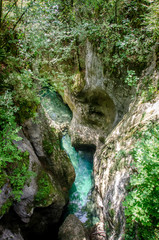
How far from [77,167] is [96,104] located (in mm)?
4300

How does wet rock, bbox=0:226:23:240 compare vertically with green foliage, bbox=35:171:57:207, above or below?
below

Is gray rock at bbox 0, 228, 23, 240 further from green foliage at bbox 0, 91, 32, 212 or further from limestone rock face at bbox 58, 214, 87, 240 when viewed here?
limestone rock face at bbox 58, 214, 87, 240

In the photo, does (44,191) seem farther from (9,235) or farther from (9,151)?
(9,151)

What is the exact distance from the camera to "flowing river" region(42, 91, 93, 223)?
24.4 feet

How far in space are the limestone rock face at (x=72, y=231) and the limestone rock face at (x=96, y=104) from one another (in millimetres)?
4116

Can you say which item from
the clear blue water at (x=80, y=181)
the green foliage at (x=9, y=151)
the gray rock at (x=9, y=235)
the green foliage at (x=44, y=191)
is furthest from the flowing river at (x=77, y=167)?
the gray rock at (x=9, y=235)

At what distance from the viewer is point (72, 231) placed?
5.52 m

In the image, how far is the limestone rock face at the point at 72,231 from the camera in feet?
17.6

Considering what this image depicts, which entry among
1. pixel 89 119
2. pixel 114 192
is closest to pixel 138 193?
pixel 114 192

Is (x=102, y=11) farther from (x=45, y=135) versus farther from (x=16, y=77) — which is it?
(x=45, y=135)

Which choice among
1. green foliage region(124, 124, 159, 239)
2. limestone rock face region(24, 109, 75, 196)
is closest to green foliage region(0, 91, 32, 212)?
limestone rock face region(24, 109, 75, 196)

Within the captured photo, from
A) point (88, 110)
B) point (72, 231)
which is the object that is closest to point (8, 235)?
point (72, 231)

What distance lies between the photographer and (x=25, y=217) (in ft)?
15.3

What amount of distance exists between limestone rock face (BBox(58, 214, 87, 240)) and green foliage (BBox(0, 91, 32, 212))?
3026mm
